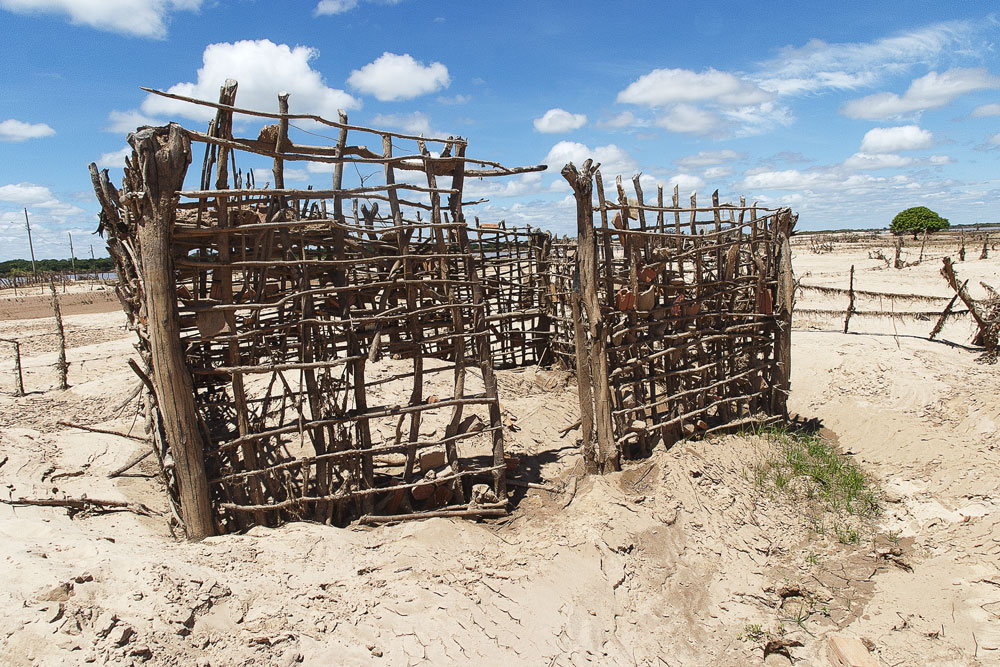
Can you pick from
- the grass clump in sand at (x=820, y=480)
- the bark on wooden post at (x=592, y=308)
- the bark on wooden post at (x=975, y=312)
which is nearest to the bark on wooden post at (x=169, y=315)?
the bark on wooden post at (x=592, y=308)

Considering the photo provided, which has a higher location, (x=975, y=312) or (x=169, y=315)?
(x=169, y=315)

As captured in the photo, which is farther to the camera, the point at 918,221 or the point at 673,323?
the point at 918,221

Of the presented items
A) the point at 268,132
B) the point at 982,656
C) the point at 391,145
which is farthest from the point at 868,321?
the point at 268,132

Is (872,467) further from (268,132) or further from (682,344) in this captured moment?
(268,132)

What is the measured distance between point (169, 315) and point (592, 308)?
10.6 ft

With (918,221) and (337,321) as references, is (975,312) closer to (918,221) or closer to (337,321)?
(337,321)

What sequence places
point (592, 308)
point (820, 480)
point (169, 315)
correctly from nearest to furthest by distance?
point (169, 315) < point (592, 308) < point (820, 480)

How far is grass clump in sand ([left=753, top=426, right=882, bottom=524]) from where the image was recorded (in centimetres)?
537

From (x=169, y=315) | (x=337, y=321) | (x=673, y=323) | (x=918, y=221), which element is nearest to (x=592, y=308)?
(x=673, y=323)

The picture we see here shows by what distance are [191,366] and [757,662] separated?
4.37 meters

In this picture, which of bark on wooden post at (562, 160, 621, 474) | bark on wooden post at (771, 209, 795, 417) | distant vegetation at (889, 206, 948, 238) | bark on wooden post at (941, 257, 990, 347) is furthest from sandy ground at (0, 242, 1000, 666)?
distant vegetation at (889, 206, 948, 238)

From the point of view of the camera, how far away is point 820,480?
18.5ft

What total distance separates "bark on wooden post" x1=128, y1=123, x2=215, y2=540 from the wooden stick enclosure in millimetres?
12

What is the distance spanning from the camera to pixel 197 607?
309 centimetres
